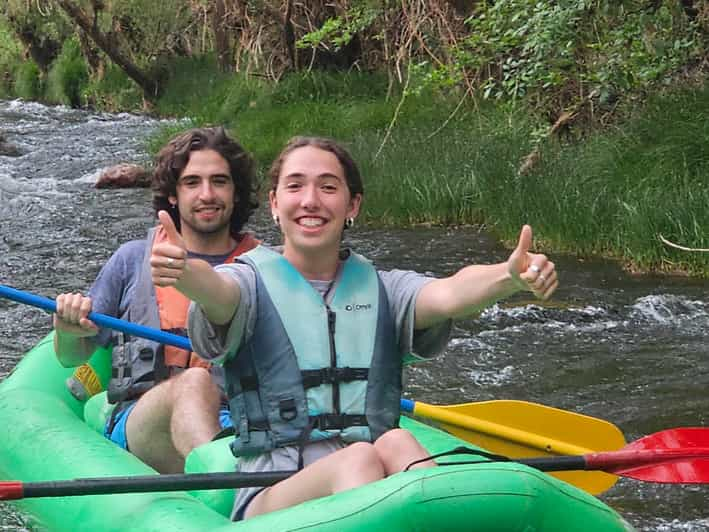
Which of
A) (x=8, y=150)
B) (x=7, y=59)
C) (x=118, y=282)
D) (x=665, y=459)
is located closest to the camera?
(x=665, y=459)

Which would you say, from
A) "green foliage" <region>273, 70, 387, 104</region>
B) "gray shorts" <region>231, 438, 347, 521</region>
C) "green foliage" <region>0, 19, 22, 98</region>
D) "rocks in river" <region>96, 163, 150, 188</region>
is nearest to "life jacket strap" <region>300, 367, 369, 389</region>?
"gray shorts" <region>231, 438, 347, 521</region>

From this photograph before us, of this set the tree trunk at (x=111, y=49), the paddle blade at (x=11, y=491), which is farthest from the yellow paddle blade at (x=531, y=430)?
the tree trunk at (x=111, y=49)

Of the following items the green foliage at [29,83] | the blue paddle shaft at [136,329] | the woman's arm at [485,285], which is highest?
the green foliage at [29,83]

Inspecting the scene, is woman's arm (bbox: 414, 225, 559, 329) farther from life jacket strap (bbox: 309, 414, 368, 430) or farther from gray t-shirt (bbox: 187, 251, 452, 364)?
life jacket strap (bbox: 309, 414, 368, 430)

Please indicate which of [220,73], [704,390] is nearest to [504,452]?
[704,390]

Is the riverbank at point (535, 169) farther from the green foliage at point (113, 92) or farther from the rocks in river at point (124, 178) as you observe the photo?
the green foliage at point (113, 92)

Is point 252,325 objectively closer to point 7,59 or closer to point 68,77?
point 68,77

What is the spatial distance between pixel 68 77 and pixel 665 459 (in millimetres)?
16394

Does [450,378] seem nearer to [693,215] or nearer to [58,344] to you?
[693,215]

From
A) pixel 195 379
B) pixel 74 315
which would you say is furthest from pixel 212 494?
pixel 74 315

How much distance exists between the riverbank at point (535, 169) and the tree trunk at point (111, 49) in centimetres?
459

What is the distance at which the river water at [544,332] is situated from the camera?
14.8 ft

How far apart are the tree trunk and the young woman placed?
38.8 feet

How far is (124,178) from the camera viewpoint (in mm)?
10078
